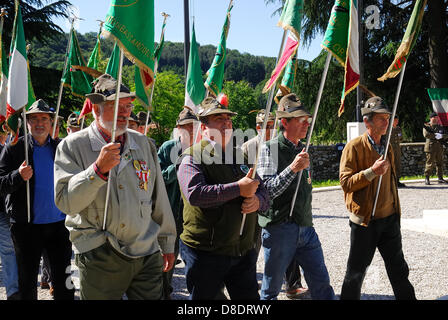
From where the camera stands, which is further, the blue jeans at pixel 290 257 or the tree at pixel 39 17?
the tree at pixel 39 17

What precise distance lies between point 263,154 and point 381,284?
8.01 feet

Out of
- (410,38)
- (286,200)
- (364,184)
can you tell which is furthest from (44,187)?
(410,38)

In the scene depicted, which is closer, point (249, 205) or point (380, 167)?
point (249, 205)

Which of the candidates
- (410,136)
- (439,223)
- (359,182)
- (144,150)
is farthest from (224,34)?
(410,136)

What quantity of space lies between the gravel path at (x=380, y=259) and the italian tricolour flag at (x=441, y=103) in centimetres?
195

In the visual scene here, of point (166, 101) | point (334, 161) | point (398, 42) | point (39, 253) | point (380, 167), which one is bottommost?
point (334, 161)

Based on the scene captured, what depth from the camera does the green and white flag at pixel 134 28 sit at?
9.56 feet

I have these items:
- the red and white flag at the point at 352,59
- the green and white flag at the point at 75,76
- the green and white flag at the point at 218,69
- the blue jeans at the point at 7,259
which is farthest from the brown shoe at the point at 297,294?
the green and white flag at the point at 75,76

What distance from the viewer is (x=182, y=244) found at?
3.53m

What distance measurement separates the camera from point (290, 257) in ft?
13.1

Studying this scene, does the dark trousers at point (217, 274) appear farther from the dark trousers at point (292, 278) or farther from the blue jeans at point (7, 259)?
the blue jeans at point (7, 259)

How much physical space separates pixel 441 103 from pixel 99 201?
21.4 ft

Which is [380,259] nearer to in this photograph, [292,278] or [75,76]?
[292,278]
